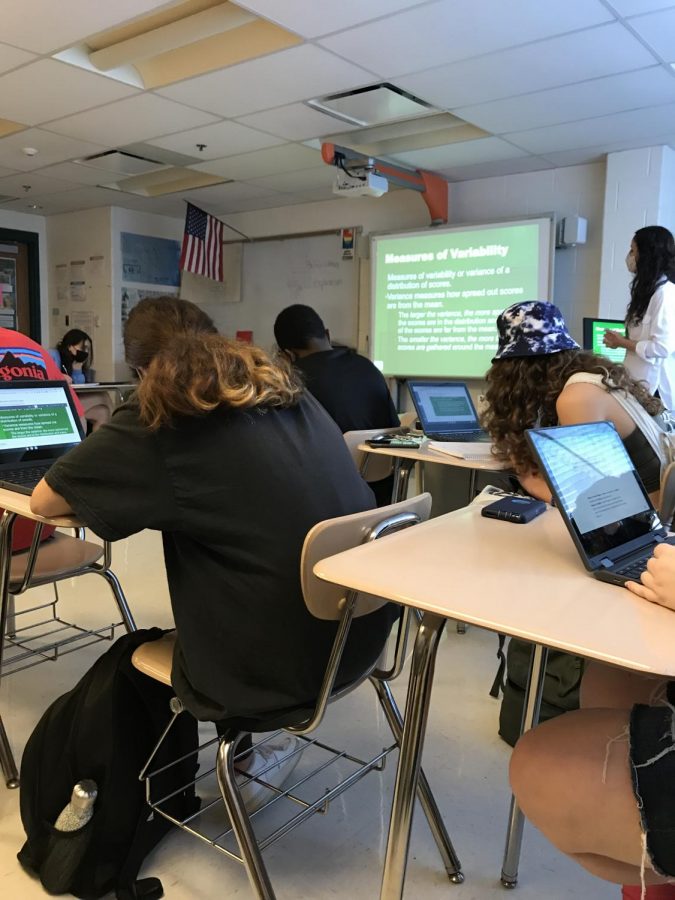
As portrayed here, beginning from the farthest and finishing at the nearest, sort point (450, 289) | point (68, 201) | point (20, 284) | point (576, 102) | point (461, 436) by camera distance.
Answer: point (20, 284) → point (68, 201) → point (450, 289) → point (576, 102) → point (461, 436)

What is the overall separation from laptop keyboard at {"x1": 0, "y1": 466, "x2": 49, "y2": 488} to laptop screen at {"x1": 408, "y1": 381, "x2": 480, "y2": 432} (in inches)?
66.6

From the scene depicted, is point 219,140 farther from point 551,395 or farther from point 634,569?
point 634,569

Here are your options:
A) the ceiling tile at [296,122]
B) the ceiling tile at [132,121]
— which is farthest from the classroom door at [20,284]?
the ceiling tile at [296,122]

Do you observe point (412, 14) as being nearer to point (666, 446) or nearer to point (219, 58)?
point (219, 58)

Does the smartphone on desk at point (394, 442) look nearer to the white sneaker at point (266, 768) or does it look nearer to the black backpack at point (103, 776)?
the white sneaker at point (266, 768)

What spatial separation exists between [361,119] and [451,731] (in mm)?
3171

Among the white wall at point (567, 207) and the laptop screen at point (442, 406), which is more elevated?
the white wall at point (567, 207)

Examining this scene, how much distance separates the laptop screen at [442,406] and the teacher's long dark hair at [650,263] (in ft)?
3.07

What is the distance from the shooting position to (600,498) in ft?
3.45

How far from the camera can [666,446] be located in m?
1.91

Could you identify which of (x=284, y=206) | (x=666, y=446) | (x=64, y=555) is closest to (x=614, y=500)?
(x=666, y=446)

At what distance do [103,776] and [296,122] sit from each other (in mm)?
3475

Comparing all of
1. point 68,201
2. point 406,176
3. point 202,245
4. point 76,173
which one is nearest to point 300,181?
point 406,176

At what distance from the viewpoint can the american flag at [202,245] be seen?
5812 millimetres
